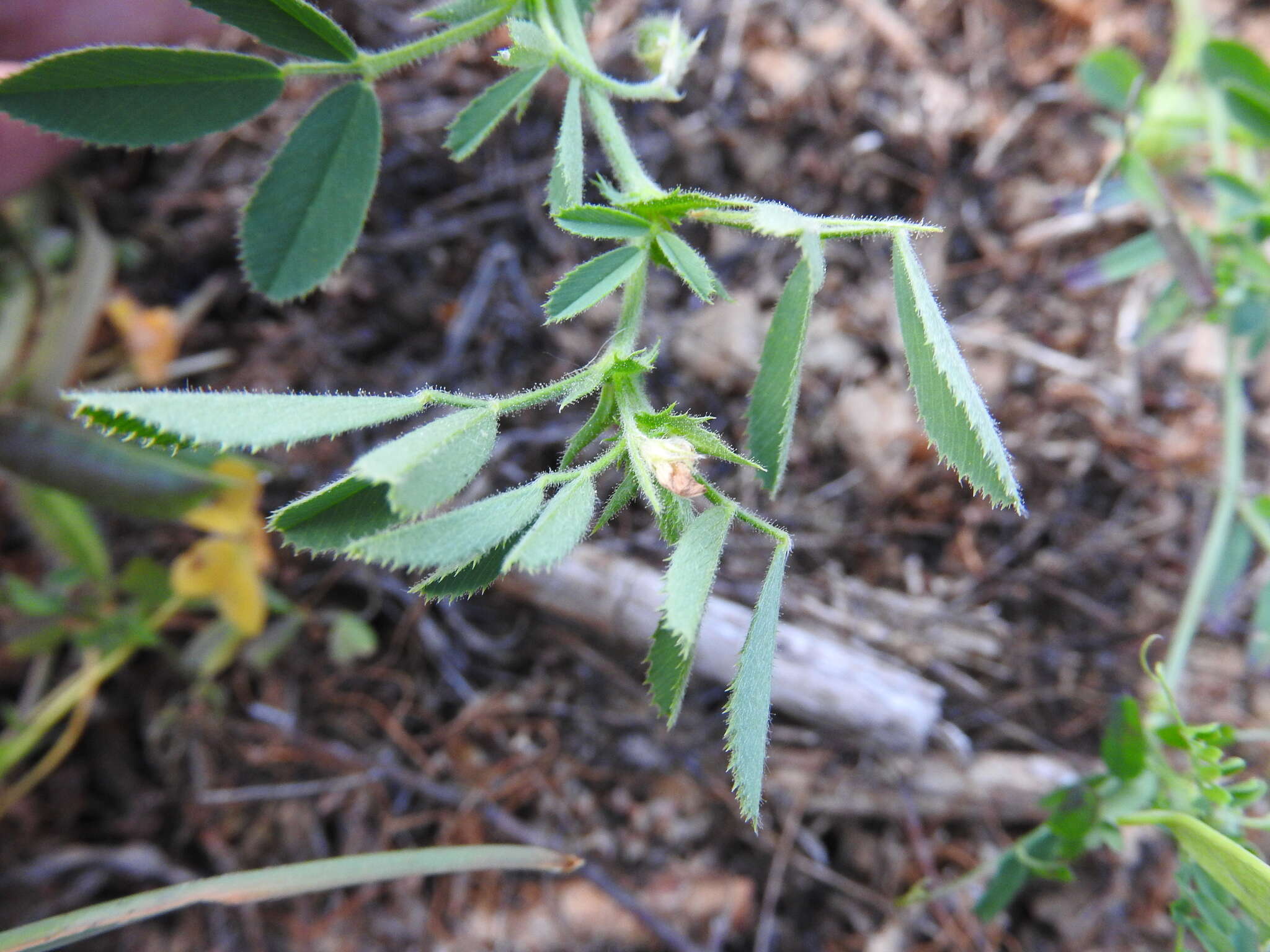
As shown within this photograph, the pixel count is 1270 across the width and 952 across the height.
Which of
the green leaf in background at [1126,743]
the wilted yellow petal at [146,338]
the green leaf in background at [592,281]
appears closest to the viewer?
the green leaf in background at [592,281]

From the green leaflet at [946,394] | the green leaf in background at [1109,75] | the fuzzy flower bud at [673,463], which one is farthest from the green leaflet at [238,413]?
the green leaf in background at [1109,75]

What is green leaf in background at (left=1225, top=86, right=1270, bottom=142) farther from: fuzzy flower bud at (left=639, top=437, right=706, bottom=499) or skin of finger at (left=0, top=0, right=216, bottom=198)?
skin of finger at (left=0, top=0, right=216, bottom=198)

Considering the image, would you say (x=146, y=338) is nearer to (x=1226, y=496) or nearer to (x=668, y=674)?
(x=668, y=674)

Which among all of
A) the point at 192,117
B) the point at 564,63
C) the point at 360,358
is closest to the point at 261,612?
the point at 360,358

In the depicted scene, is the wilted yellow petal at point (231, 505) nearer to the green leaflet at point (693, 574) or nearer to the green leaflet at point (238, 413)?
the green leaflet at point (238, 413)

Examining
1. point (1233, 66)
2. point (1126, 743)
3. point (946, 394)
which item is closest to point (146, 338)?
point (946, 394)
